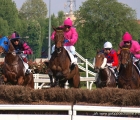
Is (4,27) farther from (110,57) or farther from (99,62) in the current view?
(99,62)

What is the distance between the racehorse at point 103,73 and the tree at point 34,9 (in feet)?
383

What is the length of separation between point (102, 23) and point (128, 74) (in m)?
42.1

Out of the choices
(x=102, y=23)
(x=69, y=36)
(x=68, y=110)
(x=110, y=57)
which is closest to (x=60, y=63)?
(x=69, y=36)

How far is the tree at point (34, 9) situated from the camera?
13244 cm

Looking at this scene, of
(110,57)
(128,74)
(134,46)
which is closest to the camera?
(128,74)

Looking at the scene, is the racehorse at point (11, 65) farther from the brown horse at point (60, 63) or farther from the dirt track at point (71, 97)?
the dirt track at point (71, 97)

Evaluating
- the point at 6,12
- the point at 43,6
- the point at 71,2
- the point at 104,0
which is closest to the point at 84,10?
the point at 104,0

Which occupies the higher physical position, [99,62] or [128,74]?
[99,62]

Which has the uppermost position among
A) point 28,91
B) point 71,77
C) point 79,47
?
point 28,91

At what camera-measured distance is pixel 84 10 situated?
54.9 meters

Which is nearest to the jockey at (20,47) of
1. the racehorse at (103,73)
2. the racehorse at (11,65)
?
the racehorse at (11,65)

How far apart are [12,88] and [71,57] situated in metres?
5.87

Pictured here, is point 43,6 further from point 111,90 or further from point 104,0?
point 111,90

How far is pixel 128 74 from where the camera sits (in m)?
12.3
